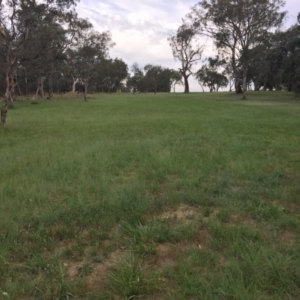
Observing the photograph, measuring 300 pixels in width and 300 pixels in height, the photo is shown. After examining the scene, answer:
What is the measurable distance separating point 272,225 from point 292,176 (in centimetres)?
252

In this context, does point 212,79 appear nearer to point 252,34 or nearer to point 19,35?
point 252,34

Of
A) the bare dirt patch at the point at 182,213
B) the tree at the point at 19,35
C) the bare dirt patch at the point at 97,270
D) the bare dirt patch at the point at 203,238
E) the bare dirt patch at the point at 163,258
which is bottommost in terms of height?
the bare dirt patch at the point at 97,270

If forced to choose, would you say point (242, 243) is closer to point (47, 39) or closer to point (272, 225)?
point (272, 225)

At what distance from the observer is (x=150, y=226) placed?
416 cm

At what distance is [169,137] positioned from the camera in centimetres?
1155

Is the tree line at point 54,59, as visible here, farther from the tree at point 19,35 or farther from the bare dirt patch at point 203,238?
the bare dirt patch at point 203,238

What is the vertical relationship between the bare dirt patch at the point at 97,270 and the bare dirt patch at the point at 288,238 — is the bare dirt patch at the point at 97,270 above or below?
below

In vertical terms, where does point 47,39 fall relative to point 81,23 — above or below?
below

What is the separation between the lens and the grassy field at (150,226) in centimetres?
305

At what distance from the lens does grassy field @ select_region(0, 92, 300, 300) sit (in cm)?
305

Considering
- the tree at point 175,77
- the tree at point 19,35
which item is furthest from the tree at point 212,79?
the tree at point 19,35

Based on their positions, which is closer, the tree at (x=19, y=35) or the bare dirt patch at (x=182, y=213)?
the bare dirt patch at (x=182, y=213)

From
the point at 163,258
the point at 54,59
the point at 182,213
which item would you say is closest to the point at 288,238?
the point at 182,213

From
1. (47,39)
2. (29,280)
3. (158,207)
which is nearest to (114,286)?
(29,280)
